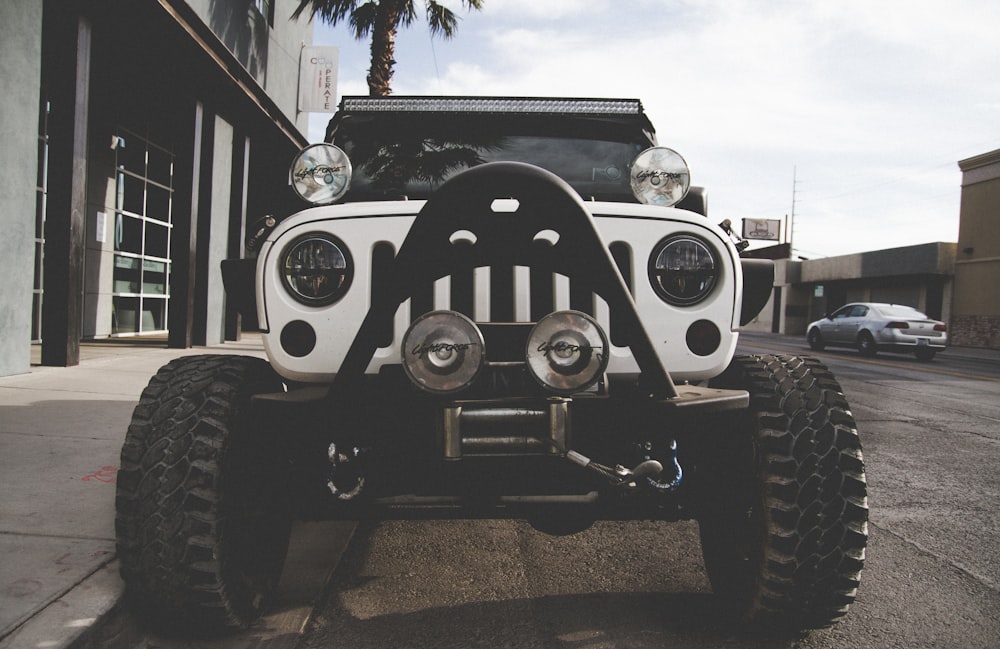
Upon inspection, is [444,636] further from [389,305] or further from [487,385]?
[389,305]

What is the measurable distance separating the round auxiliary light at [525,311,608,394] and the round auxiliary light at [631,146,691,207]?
3.67 ft

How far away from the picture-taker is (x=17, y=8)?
6.68m

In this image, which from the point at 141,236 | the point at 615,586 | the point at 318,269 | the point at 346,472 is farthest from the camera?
the point at 141,236

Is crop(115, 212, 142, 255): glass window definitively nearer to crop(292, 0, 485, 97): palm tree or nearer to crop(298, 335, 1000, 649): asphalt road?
crop(292, 0, 485, 97): palm tree

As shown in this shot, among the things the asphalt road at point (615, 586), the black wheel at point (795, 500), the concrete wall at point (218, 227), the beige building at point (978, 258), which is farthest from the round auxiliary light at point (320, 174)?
the beige building at point (978, 258)

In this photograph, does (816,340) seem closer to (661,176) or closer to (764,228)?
(661,176)

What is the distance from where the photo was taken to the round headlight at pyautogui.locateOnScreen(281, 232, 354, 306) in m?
2.22

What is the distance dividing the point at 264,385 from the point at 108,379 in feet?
18.6

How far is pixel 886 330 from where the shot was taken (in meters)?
17.5

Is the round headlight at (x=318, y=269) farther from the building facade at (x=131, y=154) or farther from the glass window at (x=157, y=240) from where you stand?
the glass window at (x=157, y=240)

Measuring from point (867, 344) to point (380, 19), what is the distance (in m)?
14.8

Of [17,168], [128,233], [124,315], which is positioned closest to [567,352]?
[17,168]

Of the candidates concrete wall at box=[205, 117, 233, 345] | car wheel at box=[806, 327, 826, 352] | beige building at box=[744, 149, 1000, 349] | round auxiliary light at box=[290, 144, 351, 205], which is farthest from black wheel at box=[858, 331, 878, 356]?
round auxiliary light at box=[290, 144, 351, 205]

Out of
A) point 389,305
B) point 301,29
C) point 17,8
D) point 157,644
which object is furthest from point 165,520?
point 301,29
